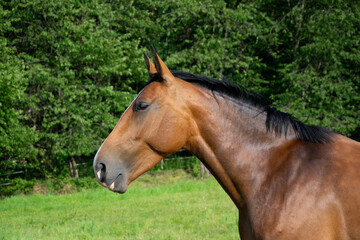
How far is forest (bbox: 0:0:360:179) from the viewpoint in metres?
13.9

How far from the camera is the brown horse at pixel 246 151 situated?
2.29 metres

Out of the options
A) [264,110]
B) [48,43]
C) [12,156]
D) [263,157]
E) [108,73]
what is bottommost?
[12,156]

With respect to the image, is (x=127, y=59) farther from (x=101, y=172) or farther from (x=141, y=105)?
(x=101, y=172)

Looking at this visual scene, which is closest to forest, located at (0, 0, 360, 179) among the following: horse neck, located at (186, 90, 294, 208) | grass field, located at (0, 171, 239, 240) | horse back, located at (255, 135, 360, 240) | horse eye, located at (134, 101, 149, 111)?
grass field, located at (0, 171, 239, 240)

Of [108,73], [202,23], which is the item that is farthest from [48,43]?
[202,23]

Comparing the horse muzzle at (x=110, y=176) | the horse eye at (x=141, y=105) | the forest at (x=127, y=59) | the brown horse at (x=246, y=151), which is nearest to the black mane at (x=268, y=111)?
the brown horse at (x=246, y=151)

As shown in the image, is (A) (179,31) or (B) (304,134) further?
(A) (179,31)

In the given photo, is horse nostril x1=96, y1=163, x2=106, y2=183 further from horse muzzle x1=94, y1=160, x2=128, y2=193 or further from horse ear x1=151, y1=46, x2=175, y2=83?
horse ear x1=151, y1=46, x2=175, y2=83

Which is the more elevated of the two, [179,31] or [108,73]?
[179,31]

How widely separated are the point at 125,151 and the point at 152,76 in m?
0.62

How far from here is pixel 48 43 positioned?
14.6 meters

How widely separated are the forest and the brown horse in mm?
10804

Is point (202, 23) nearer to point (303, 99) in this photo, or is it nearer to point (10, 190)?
point (303, 99)

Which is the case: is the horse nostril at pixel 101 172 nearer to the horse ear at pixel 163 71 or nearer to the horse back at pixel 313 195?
the horse ear at pixel 163 71
